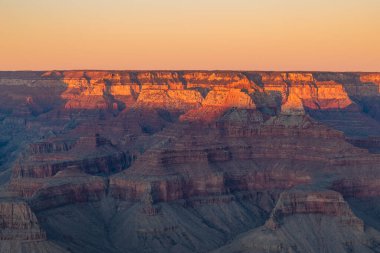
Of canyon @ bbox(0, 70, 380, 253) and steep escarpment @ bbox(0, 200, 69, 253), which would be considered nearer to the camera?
steep escarpment @ bbox(0, 200, 69, 253)

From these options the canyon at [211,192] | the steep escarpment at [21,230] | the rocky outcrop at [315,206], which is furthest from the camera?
the rocky outcrop at [315,206]

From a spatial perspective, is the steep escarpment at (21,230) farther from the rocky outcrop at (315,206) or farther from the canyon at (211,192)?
the rocky outcrop at (315,206)

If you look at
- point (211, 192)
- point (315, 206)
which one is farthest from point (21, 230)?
point (211, 192)

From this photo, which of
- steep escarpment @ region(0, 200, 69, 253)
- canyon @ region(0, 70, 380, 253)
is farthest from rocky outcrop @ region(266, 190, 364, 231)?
steep escarpment @ region(0, 200, 69, 253)

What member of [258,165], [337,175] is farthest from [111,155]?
[337,175]

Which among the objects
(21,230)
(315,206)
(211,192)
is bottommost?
(211,192)

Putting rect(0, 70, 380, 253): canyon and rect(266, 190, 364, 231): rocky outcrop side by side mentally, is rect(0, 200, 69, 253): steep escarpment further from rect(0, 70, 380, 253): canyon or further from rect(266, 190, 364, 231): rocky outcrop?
rect(266, 190, 364, 231): rocky outcrop

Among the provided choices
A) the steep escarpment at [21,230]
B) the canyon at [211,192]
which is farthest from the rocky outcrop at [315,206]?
the steep escarpment at [21,230]

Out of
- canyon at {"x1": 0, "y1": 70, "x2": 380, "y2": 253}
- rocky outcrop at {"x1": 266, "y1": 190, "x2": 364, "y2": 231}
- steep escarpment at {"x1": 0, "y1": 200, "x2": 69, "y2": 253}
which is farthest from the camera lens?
rocky outcrop at {"x1": 266, "y1": 190, "x2": 364, "y2": 231}

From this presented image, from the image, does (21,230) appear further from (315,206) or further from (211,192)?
(211,192)

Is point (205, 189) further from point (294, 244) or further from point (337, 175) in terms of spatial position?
point (294, 244)

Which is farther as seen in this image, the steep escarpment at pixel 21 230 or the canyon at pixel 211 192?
the canyon at pixel 211 192
